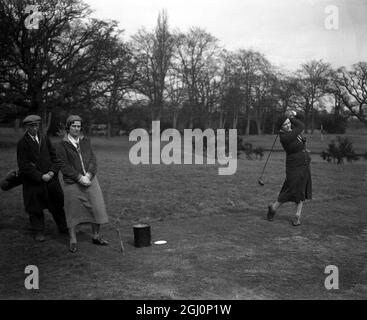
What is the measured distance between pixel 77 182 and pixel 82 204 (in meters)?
0.32

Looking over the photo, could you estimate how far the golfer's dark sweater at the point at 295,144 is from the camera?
7152 millimetres

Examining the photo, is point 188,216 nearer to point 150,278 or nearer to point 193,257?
point 193,257

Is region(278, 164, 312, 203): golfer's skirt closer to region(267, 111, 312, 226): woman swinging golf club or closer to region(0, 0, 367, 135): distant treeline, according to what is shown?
region(267, 111, 312, 226): woman swinging golf club

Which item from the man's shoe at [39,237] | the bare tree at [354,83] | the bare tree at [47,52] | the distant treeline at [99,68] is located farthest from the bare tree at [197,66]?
the man's shoe at [39,237]

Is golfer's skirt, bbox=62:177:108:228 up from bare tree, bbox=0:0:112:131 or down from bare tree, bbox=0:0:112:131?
down

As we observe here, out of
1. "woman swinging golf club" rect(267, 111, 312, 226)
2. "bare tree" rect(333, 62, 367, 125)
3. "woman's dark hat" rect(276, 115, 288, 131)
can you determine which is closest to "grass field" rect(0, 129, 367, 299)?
"woman swinging golf club" rect(267, 111, 312, 226)

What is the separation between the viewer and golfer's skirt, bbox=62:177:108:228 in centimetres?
566

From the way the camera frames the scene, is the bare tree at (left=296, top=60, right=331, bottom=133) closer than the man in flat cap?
No

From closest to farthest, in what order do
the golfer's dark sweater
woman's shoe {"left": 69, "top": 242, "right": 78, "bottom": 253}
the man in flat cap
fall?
1. woman's shoe {"left": 69, "top": 242, "right": 78, "bottom": 253}
2. the man in flat cap
3. the golfer's dark sweater

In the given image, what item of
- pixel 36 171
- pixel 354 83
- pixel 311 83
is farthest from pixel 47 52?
pixel 311 83

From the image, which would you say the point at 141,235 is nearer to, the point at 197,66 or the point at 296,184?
the point at 296,184

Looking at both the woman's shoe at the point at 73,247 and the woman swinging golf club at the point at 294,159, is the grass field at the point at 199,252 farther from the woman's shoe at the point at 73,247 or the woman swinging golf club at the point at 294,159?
the woman swinging golf club at the point at 294,159

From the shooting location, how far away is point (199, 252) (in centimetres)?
570

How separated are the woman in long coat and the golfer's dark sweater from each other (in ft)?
11.0
